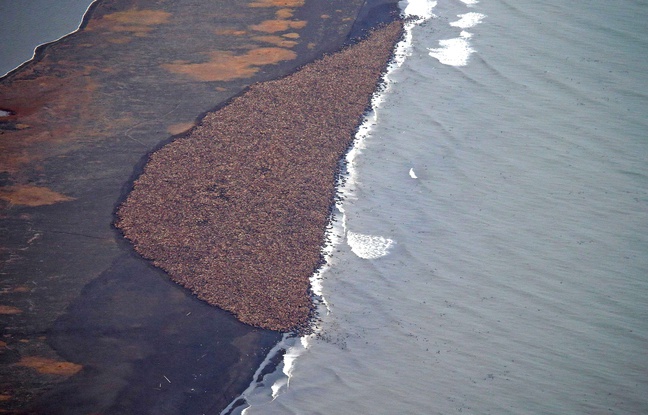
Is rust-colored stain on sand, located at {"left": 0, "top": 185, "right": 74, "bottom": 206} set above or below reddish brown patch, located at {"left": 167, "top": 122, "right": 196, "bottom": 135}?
below

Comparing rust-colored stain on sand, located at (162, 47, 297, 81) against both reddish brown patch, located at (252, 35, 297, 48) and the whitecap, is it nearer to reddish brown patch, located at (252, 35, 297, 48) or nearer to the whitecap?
reddish brown patch, located at (252, 35, 297, 48)

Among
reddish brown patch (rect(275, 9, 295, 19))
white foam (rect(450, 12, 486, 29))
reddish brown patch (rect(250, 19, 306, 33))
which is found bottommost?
white foam (rect(450, 12, 486, 29))

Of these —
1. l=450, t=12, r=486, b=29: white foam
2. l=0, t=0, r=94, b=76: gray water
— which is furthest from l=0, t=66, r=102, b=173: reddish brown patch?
l=450, t=12, r=486, b=29: white foam

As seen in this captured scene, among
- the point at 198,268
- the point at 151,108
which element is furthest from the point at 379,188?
the point at 151,108

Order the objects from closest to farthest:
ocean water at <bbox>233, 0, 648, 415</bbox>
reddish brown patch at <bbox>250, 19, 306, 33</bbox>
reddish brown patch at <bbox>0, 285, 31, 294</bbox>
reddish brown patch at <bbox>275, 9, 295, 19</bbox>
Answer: ocean water at <bbox>233, 0, 648, 415</bbox>
reddish brown patch at <bbox>0, 285, 31, 294</bbox>
reddish brown patch at <bbox>250, 19, 306, 33</bbox>
reddish brown patch at <bbox>275, 9, 295, 19</bbox>

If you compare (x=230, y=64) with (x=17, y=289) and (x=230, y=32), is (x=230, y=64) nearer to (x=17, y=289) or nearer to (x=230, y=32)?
(x=230, y=32)

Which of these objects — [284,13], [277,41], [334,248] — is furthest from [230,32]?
[334,248]

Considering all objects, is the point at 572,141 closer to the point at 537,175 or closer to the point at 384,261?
the point at 537,175
